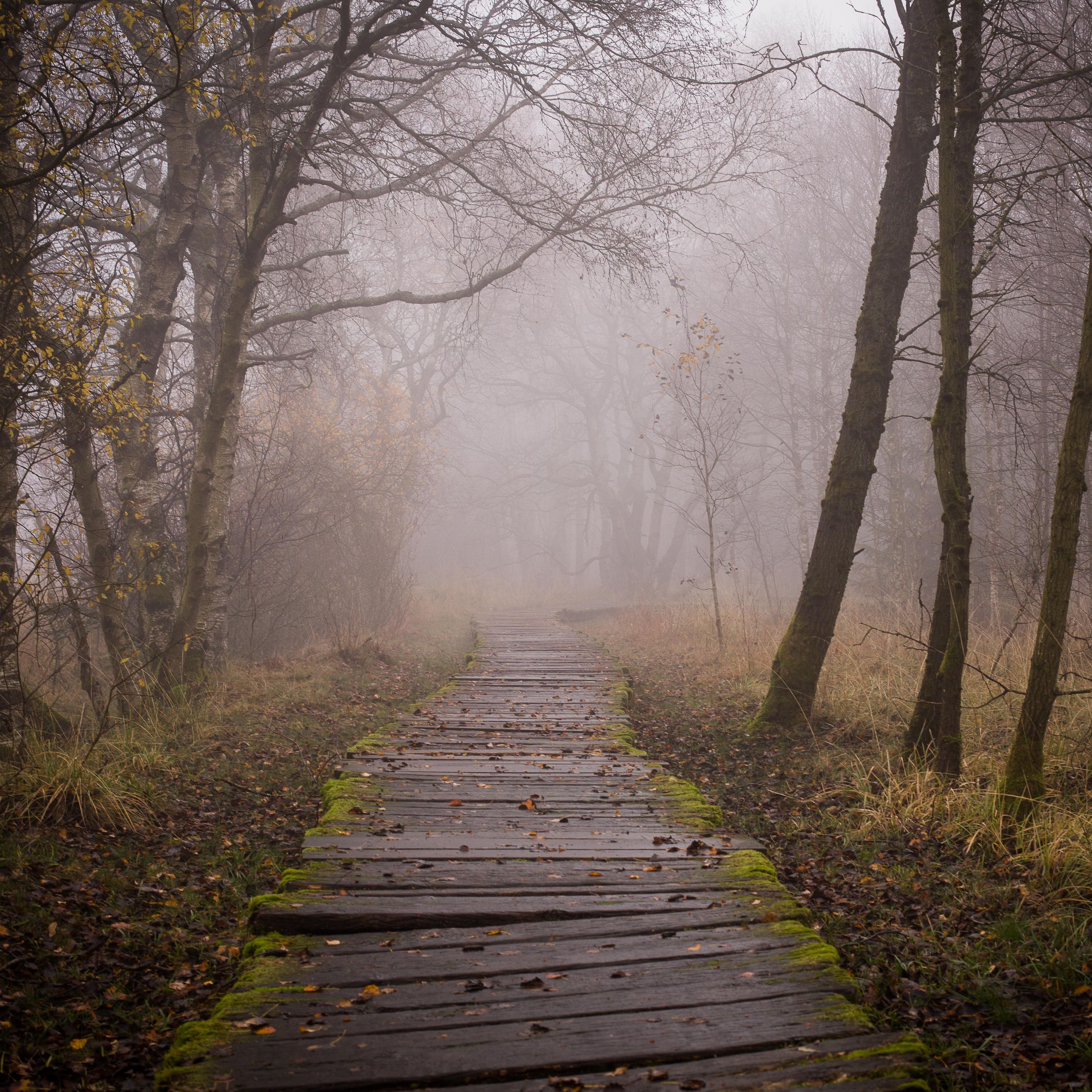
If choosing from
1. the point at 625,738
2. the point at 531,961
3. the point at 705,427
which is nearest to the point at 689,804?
the point at 625,738

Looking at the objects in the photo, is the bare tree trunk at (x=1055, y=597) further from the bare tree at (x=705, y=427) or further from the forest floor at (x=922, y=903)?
the bare tree at (x=705, y=427)

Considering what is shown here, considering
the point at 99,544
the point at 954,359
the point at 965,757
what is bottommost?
the point at 965,757

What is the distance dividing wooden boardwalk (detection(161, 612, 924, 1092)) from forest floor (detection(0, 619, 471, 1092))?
0.42 meters

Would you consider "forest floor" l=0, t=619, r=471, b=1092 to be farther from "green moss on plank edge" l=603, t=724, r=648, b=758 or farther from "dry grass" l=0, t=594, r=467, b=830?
"green moss on plank edge" l=603, t=724, r=648, b=758

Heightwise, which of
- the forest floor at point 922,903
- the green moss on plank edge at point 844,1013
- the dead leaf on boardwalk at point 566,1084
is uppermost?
the dead leaf on boardwalk at point 566,1084

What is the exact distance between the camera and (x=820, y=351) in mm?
18734

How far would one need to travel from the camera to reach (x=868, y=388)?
6418 millimetres

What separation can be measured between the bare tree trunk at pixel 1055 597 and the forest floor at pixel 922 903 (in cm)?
38

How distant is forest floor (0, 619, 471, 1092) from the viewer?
2676 mm

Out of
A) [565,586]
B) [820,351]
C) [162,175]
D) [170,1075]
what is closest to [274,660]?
[170,1075]

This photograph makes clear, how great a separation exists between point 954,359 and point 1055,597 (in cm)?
158

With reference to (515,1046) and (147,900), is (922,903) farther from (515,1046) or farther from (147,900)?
(147,900)

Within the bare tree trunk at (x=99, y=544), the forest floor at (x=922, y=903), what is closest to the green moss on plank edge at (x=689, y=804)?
the forest floor at (x=922, y=903)

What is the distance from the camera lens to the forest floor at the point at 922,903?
2746mm
